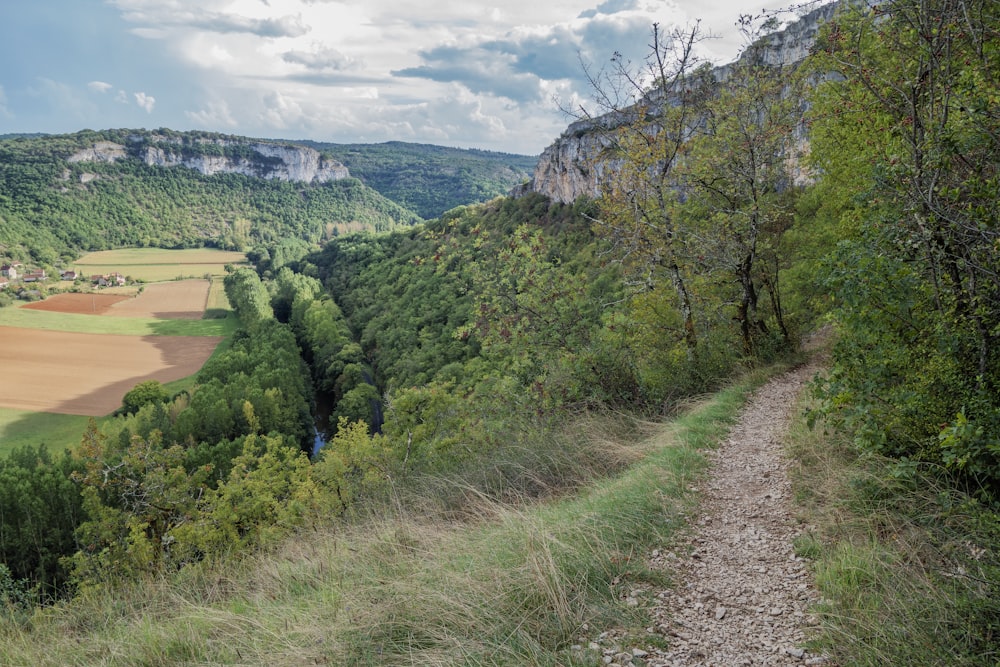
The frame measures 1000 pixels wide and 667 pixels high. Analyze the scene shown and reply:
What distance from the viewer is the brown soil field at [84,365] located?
46.9 meters

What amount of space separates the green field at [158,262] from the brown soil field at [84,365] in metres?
51.1

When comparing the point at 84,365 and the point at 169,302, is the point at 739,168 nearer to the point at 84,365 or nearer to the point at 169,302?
the point at 84,365

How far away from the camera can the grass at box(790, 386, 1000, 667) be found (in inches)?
114

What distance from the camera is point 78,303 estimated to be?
85.2m

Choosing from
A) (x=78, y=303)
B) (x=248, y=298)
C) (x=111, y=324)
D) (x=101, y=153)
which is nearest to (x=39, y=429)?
(x=248, y=298)

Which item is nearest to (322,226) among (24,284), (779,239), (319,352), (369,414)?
(24,284)

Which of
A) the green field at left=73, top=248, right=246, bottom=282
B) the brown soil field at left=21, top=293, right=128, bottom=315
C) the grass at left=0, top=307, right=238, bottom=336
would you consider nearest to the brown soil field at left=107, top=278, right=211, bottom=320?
the brown soil field at left=21, top=293, right=128, bottom=315

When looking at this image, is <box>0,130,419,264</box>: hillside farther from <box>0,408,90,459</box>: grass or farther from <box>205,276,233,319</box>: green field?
<box>0,408,90,459</box>: grass

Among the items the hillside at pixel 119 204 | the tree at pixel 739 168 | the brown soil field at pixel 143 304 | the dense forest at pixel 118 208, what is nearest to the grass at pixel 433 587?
the tree at pixel 739 168

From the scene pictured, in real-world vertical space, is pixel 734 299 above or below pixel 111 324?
above

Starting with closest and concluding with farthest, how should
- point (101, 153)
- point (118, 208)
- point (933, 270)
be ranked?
1. point (933, 270)
2. point (118, 208)
3. point (101, 153)

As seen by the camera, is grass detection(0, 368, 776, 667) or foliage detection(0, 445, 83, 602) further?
foliage detection(0, 445, 83, 602)

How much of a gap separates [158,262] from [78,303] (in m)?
50.9

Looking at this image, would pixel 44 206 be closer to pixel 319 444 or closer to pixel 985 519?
pixel 319 444
